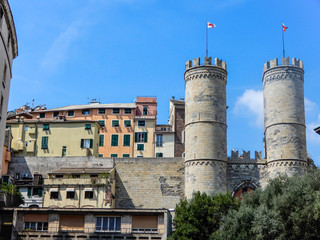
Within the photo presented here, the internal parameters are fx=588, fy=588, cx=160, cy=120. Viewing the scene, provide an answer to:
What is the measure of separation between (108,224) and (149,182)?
9829 mm

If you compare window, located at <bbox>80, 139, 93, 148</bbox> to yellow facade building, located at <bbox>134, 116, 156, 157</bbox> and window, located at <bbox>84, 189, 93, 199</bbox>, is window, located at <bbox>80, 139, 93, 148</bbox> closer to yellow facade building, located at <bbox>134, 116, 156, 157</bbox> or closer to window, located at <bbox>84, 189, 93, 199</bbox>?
yellow facade building, located at <bbox>134, 116, 156, 157</bbox>

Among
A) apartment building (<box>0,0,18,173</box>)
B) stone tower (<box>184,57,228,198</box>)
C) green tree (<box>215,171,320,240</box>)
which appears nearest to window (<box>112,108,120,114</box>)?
stone tower (<box>184,57,228,198</box>)

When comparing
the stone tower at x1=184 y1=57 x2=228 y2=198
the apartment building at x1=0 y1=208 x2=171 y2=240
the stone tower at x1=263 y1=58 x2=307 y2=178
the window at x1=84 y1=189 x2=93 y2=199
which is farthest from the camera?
the stone tower at x1=263 y1=58 x2=307 y2=178

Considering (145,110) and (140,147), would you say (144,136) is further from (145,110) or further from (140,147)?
(145,110)

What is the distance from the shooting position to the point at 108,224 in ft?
135

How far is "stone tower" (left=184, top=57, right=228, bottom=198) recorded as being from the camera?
4825 cm

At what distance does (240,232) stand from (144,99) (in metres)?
35.1

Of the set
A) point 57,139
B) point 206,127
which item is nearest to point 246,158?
point 206,127

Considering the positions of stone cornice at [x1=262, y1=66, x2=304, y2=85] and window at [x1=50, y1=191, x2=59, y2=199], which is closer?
window at [x1=50, y1=191, x2=59, y2=199]

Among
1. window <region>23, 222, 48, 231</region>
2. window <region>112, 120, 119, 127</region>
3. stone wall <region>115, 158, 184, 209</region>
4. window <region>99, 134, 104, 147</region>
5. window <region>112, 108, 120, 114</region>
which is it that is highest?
window <region>112, 108, 120, 114</region>

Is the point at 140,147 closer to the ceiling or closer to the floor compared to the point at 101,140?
closer to the floor

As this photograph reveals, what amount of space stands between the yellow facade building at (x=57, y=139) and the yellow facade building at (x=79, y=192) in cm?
836

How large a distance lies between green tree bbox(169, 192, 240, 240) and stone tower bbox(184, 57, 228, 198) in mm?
5880

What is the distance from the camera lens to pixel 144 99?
2734 inches
